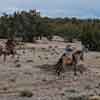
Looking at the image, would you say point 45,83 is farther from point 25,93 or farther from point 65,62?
point 25,93

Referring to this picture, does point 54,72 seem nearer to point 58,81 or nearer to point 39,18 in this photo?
point 58,81

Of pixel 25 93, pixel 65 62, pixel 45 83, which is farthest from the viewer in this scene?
pixel 65 62

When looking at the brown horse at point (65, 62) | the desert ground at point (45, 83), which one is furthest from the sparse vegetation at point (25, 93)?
the brown horse at point (65, 62)

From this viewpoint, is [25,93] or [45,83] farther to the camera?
[45,83]

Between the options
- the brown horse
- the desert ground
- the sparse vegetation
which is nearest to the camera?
the sparse vegetation

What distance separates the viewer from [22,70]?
30.8 metres

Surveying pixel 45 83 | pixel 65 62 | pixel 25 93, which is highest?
pixel 65 62

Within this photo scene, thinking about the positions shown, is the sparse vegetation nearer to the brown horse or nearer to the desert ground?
the desert ground

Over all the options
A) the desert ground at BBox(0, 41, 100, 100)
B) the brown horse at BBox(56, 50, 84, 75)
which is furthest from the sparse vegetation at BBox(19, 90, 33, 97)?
the brown horse at BBox(56, 50, 84, 75)

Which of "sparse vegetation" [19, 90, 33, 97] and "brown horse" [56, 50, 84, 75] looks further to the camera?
"brown horse" [56, 50, 84, 75]

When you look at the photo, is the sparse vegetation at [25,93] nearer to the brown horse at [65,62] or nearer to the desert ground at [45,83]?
the desert ground at [45,83]

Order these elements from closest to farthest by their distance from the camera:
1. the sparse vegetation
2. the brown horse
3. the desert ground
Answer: the sparse vegetation < the desert ground < the brown horse

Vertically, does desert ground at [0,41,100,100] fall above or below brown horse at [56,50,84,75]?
below

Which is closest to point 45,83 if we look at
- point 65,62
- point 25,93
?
point 65,62
